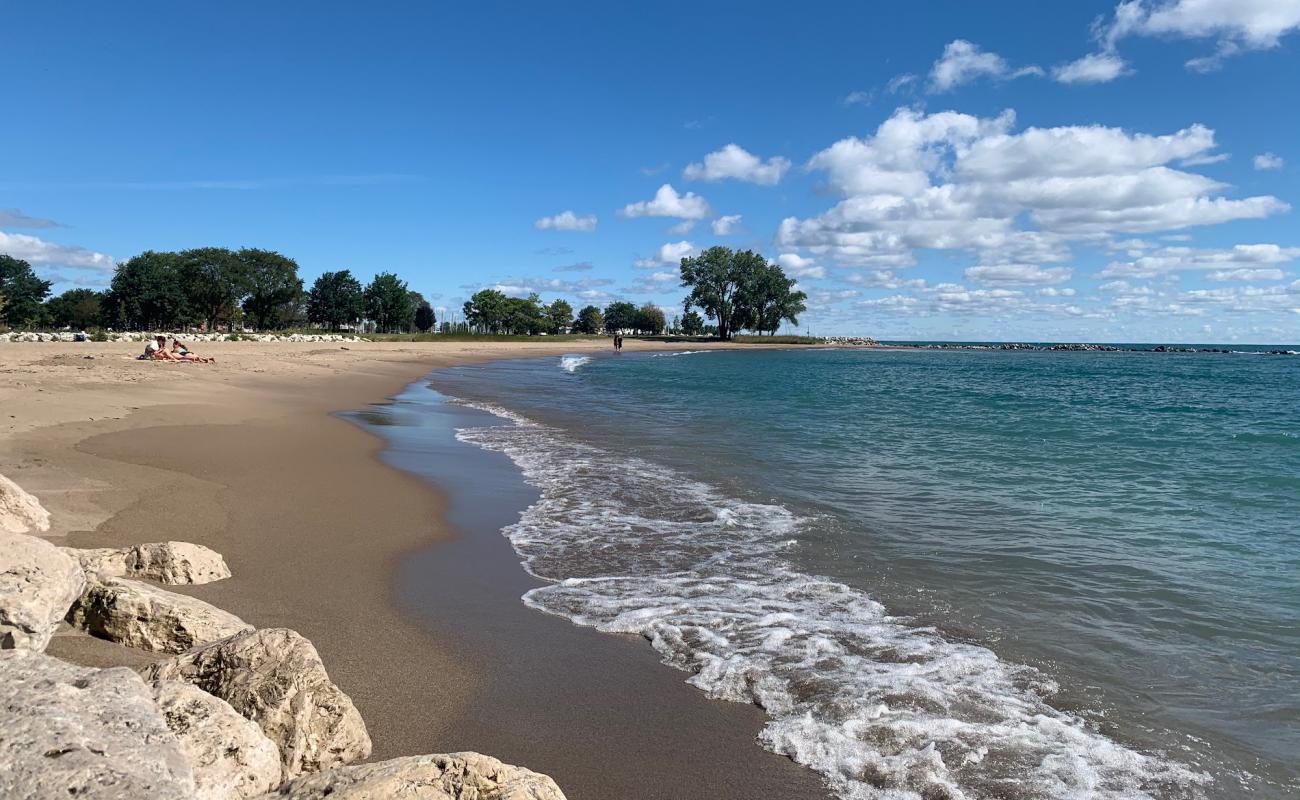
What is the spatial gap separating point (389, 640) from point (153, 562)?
6.34 ft

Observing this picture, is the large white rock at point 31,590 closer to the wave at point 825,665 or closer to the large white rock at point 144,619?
the large white rock at point 144,619

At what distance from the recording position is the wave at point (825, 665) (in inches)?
151

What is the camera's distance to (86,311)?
8838 cm

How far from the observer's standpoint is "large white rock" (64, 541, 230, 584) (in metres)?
5.10

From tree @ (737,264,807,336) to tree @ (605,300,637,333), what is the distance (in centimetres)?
6079

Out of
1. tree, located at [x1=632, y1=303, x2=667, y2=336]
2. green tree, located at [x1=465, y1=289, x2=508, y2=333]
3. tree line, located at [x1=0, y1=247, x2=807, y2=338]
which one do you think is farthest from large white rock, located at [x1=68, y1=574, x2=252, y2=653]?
tree, located at [x1=632, y1=303, x2=667, y2=336]

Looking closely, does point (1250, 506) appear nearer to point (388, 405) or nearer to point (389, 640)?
point (389, 640)

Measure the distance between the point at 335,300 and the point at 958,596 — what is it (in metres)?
109

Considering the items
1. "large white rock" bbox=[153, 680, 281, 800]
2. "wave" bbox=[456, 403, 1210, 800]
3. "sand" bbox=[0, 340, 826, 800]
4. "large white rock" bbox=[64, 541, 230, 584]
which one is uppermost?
"large white rock" bbox=[153, 680, 281, 800]

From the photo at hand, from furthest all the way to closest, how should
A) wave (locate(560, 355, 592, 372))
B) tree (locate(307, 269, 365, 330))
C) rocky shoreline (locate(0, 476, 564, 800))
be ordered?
tree (locate(307, 269, 365, 330))
wave (locate(560, 355, 592, 372))
rocky shoreline (locate(0, 476, 564, 800))

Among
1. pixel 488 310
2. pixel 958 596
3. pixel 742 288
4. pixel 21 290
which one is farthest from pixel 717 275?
pixel 958 596

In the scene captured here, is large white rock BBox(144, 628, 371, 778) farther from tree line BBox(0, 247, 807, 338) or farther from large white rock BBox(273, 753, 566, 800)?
tree line BBox(0, 247, 807, 338)

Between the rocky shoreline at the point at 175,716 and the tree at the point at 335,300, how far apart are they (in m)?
107

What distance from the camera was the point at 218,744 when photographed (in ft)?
8.37
